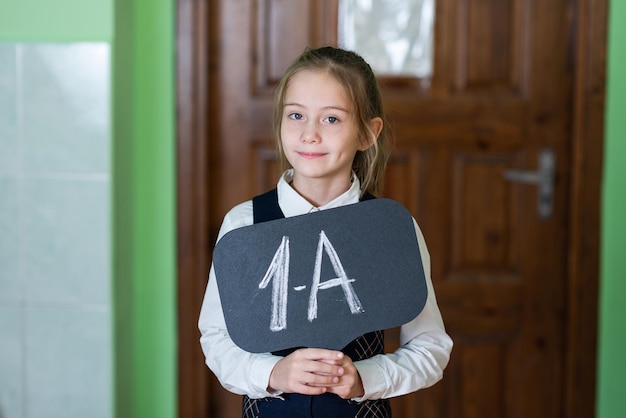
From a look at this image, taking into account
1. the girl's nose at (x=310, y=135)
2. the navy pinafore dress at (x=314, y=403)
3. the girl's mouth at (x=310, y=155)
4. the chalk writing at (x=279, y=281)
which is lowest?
the navy pinafore dress at (x=314, y=403)

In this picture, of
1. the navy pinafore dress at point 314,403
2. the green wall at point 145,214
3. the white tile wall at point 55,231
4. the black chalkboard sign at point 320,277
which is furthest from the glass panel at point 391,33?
the black chalkboard sign at point 320,277

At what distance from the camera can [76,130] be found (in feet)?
6.59

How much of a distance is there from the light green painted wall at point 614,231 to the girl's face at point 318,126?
4.14ft

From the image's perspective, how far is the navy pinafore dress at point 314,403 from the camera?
1.19 m

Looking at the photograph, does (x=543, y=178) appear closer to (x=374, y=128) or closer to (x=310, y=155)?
(x=374, y=128)

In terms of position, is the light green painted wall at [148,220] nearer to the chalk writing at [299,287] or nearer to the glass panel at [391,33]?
the glass panel at [391,33]

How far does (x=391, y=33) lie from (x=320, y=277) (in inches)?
51.2

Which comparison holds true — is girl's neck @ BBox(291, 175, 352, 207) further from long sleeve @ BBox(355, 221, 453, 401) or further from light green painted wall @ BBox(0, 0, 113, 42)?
light green painted wall @ BBox(0, 0, 113, 42)

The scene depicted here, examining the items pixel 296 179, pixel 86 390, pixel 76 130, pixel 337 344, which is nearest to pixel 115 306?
pixel 86 390

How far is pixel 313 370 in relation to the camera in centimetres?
109

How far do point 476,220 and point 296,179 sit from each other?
3.67 feet

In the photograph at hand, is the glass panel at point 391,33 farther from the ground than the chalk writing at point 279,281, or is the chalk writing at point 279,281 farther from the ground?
the glass panel at point 391,33

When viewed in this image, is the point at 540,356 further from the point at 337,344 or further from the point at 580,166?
the point at 337,344

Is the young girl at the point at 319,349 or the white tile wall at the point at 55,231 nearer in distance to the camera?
the young girl at the point at 319,349
